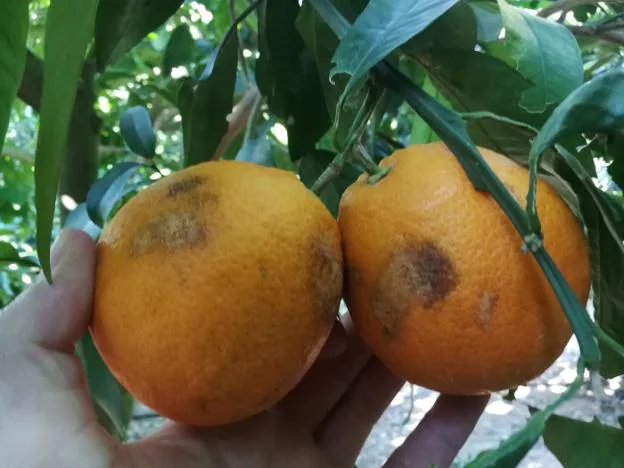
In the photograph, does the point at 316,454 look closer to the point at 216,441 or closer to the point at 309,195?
the point at 216,441

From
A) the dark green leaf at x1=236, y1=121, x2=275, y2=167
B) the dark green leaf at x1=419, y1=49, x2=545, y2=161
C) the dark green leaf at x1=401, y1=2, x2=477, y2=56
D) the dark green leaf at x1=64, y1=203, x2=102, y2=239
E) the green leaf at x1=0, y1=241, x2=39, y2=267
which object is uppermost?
the dark green leaf at x1=401, y1=2, x2=477, y2=56

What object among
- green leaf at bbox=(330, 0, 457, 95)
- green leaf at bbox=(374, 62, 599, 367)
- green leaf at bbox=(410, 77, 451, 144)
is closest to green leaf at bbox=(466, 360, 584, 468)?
green leaf at bbox=(374, 62, 599, 367)

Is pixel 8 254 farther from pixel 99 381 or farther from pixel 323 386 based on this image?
pixel 323 386

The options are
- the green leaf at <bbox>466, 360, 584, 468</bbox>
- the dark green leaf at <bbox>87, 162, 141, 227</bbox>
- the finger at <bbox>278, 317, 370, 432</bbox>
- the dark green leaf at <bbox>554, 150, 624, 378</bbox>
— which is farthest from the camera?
the finger at <bbox>278, 317, 370, 432</bbox>

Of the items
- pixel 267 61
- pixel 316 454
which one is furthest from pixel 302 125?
pixel 316 454

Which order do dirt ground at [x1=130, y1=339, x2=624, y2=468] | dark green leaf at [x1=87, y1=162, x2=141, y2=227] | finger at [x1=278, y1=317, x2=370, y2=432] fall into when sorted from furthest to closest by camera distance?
dirt ground at [x1=130, y1=339, x2=624, y2=468] → finger at [x1=278, y1=317, x2=370, y2=432] → dark green leaf at [x1=87, y1=162, x2=141, y2=227]

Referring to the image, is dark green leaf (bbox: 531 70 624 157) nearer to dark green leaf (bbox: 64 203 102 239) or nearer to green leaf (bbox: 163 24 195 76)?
dark green leaf (bbox: 64 203 102 239)

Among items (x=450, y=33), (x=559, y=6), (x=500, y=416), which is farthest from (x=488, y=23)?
(x=500, y=416)
